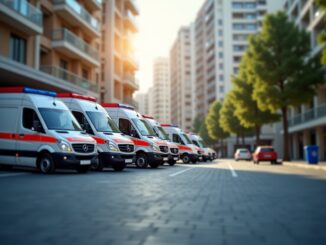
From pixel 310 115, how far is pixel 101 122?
1256 inches

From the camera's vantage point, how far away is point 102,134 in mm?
15062

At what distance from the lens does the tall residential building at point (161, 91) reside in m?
190

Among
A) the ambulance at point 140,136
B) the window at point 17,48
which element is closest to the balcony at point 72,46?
the window at point 17,48

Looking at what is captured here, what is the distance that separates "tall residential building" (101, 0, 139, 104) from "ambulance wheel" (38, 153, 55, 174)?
95.1ft

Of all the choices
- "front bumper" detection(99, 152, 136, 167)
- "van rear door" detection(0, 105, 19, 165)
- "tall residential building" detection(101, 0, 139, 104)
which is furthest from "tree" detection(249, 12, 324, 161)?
"van rear door" detection(0, 105, 19, 165)

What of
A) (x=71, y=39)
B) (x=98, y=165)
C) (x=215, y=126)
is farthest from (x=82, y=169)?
(x=215, y=126)

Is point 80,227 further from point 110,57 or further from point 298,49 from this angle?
point 110,57

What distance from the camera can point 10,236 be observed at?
411 cm

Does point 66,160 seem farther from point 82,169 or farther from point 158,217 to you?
point 158,217

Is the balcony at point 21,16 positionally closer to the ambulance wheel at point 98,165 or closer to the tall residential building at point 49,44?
the tall residential building at point 49,44

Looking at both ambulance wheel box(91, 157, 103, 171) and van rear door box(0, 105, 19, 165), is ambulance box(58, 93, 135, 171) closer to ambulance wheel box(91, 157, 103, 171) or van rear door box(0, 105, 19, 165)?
ambulance wheel box(91, 157, 103, 171)

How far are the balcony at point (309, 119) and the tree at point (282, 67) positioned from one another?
4.26 metres

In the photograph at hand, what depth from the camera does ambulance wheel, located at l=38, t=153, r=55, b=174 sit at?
1281 cm

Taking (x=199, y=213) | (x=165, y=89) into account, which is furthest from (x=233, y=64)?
(x=165, y=89)
